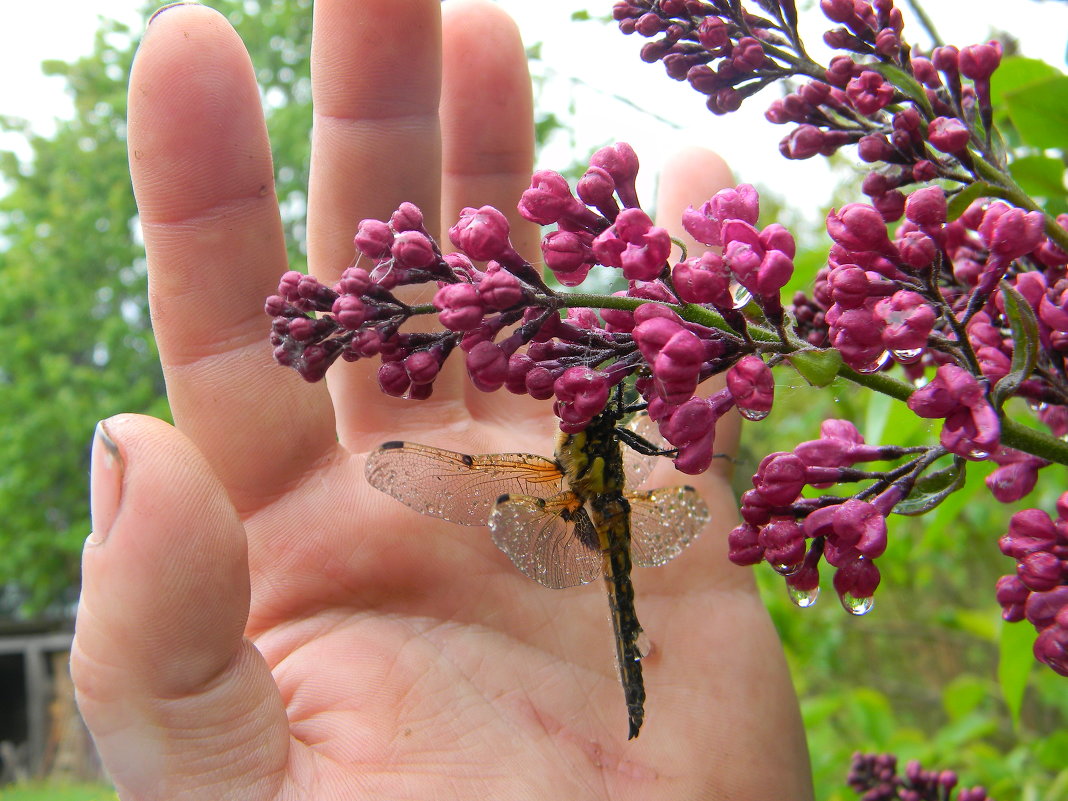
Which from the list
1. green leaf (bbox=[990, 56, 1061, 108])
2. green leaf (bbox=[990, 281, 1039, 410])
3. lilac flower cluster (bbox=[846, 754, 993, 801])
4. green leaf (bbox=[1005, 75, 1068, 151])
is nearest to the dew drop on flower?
green leaf (bbox=[990, 281, 1039, 410])

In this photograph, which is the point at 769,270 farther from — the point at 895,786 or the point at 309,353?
the point at 895,786

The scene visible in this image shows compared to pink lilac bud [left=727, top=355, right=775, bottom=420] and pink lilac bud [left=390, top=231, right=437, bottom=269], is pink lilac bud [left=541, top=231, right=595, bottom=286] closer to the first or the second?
pink lilac bud [left=390, top=231, right=437, bottom=269]

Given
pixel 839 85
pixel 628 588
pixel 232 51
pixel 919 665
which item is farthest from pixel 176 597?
pixel 919 665

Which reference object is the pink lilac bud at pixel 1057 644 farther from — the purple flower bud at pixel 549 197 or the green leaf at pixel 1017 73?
the green leaf at pixel 1017 73

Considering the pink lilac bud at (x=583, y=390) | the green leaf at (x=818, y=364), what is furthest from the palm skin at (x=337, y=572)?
the green leaf at (x=818, y=364)

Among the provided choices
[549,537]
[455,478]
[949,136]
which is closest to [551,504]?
[549,537]

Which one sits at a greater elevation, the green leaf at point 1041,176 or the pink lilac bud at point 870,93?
the pink lilac bud at point 870,93
